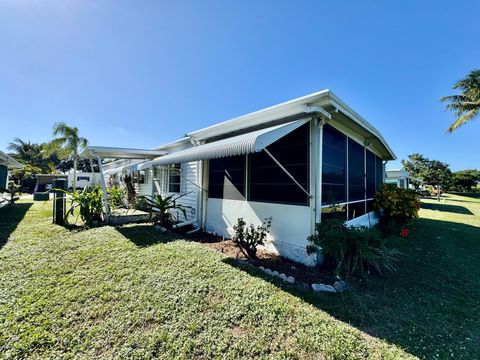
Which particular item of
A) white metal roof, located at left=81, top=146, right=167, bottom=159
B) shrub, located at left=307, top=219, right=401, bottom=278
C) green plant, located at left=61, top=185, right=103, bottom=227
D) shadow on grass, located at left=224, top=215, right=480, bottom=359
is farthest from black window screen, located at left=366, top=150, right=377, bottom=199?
green plant, located at left=61, top=185, right=103, bottom=227

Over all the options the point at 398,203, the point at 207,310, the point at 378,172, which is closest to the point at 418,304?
the point at 207,310

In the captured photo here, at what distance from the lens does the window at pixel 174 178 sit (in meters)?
9.86

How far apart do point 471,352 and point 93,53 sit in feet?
41.4

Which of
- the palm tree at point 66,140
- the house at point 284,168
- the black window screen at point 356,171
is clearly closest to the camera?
the house at point 284,168

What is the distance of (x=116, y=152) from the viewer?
856 centimetres

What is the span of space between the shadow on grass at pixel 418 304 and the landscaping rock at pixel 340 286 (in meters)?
0.13

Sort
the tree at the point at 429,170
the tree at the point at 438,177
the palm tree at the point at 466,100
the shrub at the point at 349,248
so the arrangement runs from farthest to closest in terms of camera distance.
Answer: the tree at the point at 429,170 → the tree at the point at 438,177 → the palm tree at the point at 466,100 → the shrub at the point at 349,248

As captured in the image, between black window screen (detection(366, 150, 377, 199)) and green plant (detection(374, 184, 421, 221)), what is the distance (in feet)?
1.27

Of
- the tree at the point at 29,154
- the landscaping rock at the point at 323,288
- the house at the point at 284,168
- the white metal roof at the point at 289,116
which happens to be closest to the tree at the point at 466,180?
the house at the point at 284,168

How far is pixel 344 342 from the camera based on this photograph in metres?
2.61

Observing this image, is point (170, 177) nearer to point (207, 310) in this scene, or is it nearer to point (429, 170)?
point (207, 310)

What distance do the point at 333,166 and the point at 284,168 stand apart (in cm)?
179

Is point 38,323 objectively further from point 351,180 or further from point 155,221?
point 351,180

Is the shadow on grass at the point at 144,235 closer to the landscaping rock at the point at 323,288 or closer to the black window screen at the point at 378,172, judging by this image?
the landscaping rock at the point at 323,288
